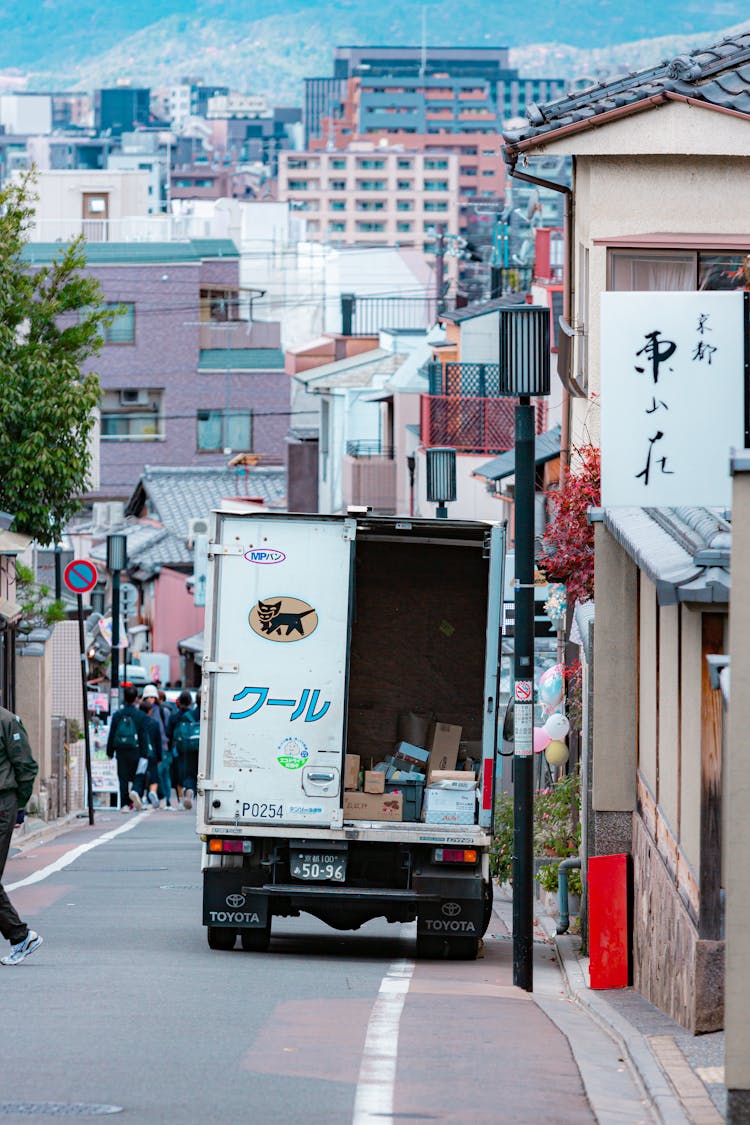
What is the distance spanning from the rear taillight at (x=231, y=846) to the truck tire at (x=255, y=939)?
0.68m

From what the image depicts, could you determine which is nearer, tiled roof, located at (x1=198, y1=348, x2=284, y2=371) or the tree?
the tree

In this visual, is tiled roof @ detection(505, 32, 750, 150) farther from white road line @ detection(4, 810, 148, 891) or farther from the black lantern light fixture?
white road line @ detection(4, 810, 148, 891)

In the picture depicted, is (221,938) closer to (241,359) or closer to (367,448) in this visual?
(367,448)

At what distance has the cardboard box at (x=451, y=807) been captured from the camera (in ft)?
45.0

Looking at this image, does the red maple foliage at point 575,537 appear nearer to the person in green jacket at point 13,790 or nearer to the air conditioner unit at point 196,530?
the person in green jacket at point 13,790

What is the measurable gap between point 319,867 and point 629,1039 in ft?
12.7

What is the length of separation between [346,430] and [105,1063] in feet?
157

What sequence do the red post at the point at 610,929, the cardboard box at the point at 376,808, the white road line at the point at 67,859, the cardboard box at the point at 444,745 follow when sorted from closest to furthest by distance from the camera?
the red post at the point at 610,929, the cardboard box at the point at 376,808, the cardboard box at the point at 444,745, the white road line at the point at 67,859

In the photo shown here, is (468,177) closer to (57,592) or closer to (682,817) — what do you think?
(57,592)

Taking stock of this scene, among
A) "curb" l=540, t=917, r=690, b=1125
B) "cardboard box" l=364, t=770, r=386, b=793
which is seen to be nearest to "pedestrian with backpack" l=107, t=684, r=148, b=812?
"curb" l=540, t=917, r=690, b=1125

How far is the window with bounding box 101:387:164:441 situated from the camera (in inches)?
2945

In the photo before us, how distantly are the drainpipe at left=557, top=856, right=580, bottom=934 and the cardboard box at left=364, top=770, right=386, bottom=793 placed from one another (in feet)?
6.09

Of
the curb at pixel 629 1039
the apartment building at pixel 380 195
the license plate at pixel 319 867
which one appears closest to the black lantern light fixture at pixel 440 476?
the curb at pixel 629 1039

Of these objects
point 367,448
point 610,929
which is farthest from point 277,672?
point 367,448
